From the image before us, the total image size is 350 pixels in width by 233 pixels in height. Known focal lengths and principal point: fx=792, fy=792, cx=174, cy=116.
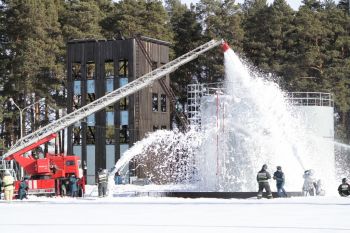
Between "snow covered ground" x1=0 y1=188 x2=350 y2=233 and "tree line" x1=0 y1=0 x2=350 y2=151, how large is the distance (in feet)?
159

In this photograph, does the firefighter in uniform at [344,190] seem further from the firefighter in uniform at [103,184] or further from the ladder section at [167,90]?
the ladder section at [167,90]

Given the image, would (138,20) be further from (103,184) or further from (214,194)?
(214,194)

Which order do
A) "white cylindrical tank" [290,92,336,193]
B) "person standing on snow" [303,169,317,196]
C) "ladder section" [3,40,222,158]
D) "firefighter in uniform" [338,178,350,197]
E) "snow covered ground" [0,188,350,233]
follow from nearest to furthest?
"snow covered ground" [0,188,350,233] < "firefighter in uniform" [338,178,350,197] < "person standing on snow" [303,169,317,196] < "white cylindrical tank" [290,92,336,193] < "ladder section" [3,40,222,158]

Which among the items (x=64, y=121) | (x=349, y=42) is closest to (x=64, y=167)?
(x=64, y=121)

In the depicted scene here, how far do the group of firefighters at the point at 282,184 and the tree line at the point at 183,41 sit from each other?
4397 centimetres

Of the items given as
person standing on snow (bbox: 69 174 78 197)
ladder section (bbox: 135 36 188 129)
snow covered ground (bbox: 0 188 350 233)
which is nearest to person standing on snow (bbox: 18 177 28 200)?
person standing on snow (bbox: 69 174 78 197)

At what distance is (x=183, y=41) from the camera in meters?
89.8

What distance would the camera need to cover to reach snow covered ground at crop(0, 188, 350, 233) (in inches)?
824

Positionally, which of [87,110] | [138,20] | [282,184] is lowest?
[282,184]

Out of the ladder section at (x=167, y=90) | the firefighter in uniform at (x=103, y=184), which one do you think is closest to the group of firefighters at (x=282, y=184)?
the firefighter in uniform at (x=103, y=184)

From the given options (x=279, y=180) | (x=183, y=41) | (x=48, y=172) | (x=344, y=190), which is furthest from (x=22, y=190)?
(x=183, y=41)

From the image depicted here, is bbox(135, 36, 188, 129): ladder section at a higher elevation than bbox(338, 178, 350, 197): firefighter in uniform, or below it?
higher

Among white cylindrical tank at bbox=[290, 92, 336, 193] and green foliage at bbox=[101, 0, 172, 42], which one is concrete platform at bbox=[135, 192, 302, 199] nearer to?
white cylindrical tank at bbox=[290, 92, 336, 193]

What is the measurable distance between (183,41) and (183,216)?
65.7m
